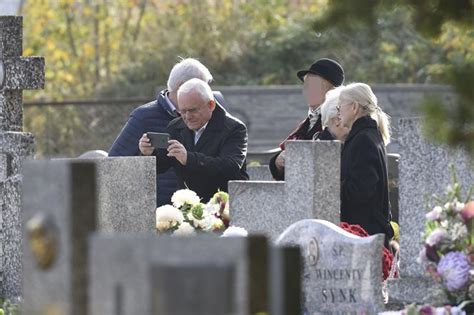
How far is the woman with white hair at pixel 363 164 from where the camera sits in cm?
773

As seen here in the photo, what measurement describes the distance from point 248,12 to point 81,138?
11.8 feet

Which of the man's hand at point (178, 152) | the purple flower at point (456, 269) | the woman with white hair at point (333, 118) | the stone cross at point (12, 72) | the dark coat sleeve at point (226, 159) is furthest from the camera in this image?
the stone cross at point (12, 72)

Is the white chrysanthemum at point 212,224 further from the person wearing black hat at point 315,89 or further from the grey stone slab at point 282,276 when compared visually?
the grey stone slab at point 282,276

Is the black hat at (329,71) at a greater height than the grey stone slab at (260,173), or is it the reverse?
the black hat at (329,71)

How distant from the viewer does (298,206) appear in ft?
24.7

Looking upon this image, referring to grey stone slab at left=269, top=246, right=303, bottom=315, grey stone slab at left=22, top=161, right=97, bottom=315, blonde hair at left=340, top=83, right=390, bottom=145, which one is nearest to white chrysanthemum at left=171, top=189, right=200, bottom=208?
blonde hair at left=340, top=83, right=390, bottom=145

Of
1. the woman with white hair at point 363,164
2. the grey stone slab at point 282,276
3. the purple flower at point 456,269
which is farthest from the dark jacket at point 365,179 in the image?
the grey stone slab at point 282,276

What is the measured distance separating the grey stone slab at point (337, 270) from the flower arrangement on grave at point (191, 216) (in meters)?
1.37

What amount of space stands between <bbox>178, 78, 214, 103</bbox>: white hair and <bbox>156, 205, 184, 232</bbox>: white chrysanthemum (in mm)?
836

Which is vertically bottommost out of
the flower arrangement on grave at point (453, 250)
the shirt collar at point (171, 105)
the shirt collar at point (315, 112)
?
the flower arrangement on grave at point (453, 250)

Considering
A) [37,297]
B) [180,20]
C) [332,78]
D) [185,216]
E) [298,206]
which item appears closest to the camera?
[37,297]

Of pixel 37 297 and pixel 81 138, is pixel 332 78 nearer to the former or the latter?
pixel 37 297

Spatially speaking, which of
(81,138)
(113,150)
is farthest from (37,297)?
(81,138)

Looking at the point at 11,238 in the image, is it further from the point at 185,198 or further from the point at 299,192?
the point at 299,192
